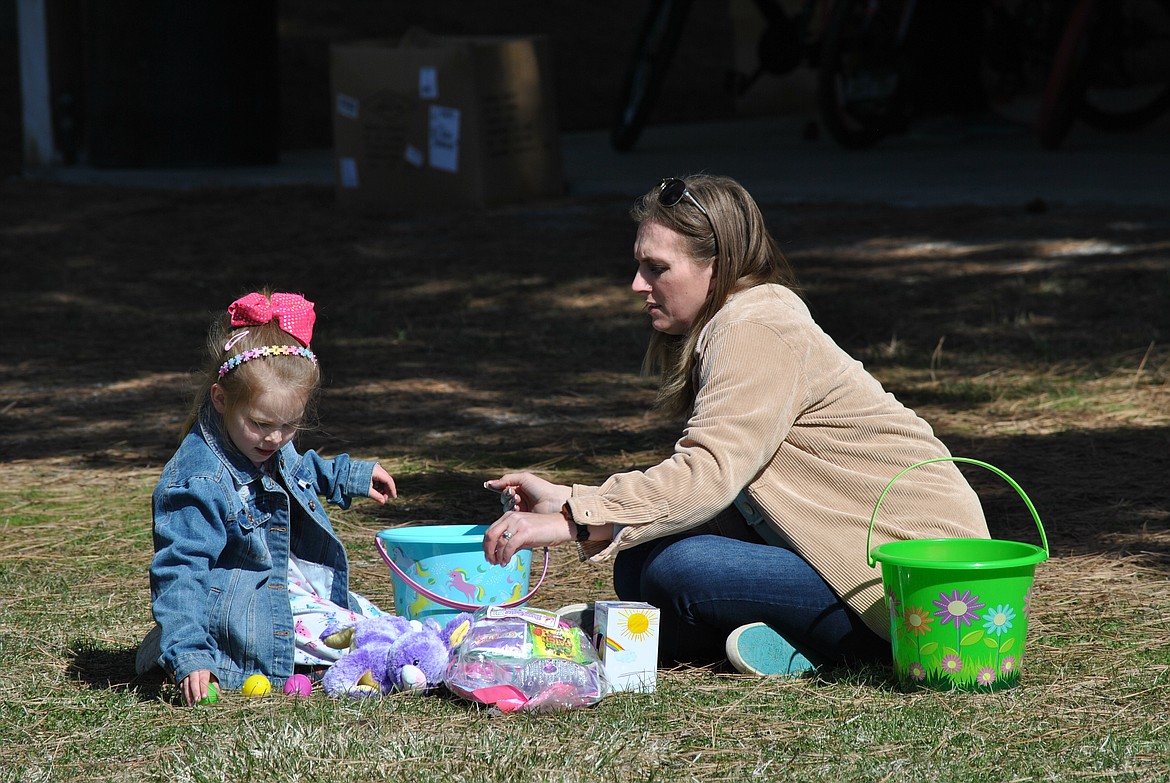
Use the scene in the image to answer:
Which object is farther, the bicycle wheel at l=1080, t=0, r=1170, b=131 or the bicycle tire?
the bicycle wheel at l=1080, t=0, r=1170, b=131

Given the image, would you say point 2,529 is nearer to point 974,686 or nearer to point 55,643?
point 55,643

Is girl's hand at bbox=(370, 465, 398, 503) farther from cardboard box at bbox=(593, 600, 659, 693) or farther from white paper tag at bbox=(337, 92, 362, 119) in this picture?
white paper tag at bbox=(337, 92, 362, 119)

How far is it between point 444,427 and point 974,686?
286cm

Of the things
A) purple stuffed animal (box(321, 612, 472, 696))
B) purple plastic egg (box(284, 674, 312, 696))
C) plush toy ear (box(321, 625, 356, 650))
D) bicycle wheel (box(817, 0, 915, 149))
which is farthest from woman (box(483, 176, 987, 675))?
bicycle wheel (box(817, 0, 915, 149))

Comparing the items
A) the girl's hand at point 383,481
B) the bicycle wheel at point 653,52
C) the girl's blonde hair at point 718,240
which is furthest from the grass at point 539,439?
the bicycle wheel at point 653,52

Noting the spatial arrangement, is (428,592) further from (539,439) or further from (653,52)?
(653,52)

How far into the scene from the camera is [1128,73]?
11383mm

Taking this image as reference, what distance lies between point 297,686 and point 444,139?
6.44 metres

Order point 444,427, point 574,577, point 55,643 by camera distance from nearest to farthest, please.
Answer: point 55,643 < point 574,577 < point 444,427

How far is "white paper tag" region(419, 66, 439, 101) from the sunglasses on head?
19.6ft

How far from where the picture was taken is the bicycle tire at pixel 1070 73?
8984mm

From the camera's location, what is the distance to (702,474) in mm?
2717

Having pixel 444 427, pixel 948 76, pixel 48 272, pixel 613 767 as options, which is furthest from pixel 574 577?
pixel 948 76

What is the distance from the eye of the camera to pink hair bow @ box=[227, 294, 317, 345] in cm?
291
